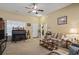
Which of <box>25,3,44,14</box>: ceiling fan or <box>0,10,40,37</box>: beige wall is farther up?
<box>25,3,44,14</box>: ceiling fan

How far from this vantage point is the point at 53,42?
7.25 feet

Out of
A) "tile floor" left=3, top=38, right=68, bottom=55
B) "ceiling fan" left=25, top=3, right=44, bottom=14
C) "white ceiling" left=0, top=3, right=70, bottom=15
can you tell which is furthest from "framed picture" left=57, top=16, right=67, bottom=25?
"tile floor" left=3, top=38, right=68, bottom=55

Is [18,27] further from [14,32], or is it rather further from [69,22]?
[69,22]

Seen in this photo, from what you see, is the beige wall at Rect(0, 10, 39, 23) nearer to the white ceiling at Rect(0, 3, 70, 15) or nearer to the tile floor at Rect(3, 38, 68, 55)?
the white ceiling at Rect(0, 3, 70, 15)

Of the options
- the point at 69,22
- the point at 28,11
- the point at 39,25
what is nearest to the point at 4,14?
the point at 28,11

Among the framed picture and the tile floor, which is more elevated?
the framed picture

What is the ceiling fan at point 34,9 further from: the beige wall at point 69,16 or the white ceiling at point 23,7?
the beige wall at point 69,16

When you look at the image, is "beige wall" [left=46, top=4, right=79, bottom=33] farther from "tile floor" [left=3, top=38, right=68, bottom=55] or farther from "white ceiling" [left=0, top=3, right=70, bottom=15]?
"tile floor" [left=3, top=38, right=68, bottom=55]

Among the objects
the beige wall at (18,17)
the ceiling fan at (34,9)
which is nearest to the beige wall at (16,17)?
the beige wall at (18,17)

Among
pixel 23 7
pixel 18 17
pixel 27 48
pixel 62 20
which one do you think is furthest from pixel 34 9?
pixel 27 48

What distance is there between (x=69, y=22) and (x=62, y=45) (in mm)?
474

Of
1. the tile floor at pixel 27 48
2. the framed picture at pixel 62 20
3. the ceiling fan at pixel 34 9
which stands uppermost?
the ceiling fan at pixel 34 9

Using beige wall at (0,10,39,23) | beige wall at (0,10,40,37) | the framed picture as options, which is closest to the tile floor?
beige wall at (0,10,40,37)

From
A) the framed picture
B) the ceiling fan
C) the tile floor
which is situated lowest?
the tile floor
